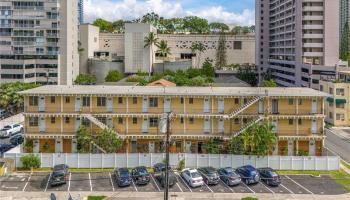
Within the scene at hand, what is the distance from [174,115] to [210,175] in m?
12.4

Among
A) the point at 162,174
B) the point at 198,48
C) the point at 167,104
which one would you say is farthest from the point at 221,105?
the point at 198,48

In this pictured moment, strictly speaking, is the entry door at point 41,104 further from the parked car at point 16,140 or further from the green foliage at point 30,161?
the parked car at point 16,140

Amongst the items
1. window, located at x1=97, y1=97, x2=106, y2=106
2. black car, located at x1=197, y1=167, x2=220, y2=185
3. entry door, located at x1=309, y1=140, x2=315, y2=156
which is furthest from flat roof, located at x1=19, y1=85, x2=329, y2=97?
black car, located at x1=197, y1=167, x2=220, y2=185

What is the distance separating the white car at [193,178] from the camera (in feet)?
156

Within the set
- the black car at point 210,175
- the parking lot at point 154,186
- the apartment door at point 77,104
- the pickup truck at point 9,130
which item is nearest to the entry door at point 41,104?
the apartment door at point 77,104

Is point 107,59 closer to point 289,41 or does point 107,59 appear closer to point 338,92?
point 289,41

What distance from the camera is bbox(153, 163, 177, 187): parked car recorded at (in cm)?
4775

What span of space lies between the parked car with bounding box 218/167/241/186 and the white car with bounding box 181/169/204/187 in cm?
273

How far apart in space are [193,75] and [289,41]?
30325 millimetres

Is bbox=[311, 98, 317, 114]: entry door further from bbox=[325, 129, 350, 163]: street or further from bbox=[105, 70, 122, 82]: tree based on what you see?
bbox=[105, 70, 122, 82]: tree

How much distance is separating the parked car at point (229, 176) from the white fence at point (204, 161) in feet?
11.7

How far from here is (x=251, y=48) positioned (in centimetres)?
18388

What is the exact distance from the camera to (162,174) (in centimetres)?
4928

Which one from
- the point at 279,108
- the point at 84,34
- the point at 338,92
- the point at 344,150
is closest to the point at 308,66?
the point at 338,92
